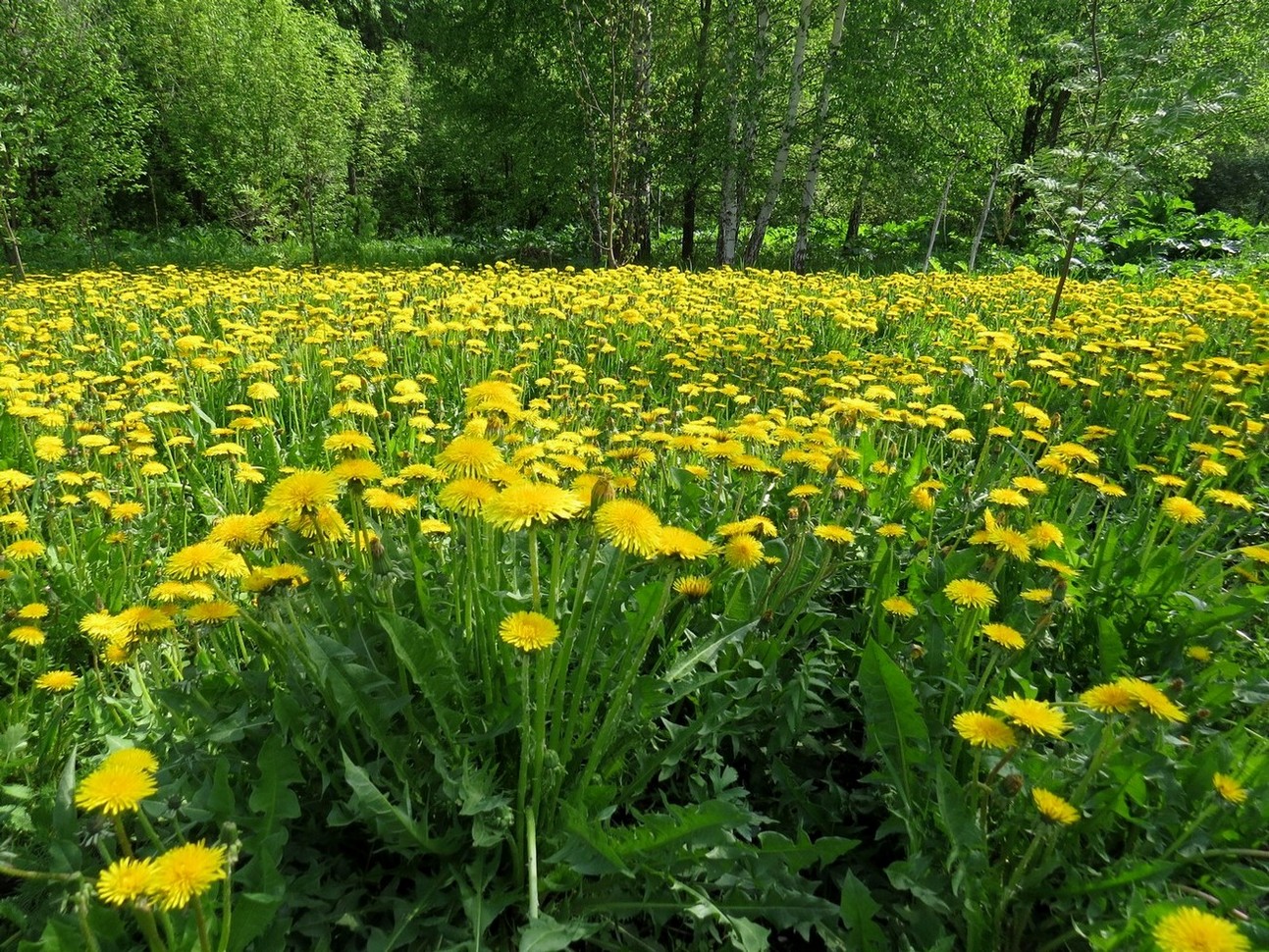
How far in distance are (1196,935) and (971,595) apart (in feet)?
2.40

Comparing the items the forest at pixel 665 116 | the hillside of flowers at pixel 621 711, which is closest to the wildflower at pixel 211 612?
the hillside of flowers at pixel 621 711

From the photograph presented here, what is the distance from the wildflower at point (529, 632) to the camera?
112 centimetres

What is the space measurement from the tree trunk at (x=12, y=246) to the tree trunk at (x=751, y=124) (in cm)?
896

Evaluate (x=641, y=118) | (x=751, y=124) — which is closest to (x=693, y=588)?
(x=641, y=118)

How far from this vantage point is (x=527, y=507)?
1.20m

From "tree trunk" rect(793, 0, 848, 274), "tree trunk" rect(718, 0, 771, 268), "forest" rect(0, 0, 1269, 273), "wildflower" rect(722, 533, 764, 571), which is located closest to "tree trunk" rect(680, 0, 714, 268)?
"forest" rect(0, 0, 1269, 273)

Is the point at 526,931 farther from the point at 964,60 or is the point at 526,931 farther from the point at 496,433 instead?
the point at 964,60

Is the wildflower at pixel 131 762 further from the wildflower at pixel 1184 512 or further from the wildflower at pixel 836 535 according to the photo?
the wildflower at pixel 1184 512

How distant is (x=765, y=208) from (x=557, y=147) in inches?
152

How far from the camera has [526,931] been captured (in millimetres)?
1092

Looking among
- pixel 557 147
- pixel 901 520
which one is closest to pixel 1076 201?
pixel 901 520

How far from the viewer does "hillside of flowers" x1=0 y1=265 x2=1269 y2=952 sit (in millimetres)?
1189

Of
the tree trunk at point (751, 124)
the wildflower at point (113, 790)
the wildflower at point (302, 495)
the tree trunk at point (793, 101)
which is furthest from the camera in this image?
the tree trunk at point (751, 124)

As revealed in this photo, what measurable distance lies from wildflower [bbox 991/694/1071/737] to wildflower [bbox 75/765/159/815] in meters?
1.39
